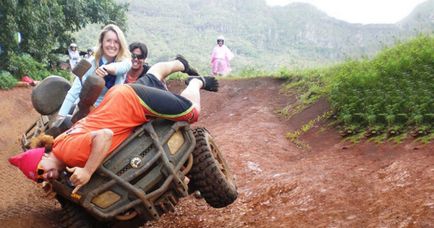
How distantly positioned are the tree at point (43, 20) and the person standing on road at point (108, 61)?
8880 millimetres

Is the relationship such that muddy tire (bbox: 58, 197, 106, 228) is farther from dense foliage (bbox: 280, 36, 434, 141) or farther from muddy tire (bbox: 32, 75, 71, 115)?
dense foliage (bbox: 280, 36, 434, 141)

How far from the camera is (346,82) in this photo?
21.9ft

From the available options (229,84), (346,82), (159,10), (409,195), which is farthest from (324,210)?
(159,10)

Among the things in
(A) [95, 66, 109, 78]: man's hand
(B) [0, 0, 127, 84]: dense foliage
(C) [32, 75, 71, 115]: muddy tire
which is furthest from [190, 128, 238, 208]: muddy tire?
(B) [0, 0, 127, 84]: dense foliage

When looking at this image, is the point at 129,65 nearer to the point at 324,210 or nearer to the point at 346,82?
the point at 324,210

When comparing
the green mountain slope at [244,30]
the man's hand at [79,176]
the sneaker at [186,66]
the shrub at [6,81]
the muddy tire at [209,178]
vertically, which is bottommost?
the green mountain slope at [244,30]

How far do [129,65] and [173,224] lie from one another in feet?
5.11

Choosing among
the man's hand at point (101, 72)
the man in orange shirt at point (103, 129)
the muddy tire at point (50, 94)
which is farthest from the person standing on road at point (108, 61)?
the man in orange shirt at point (103, 129)

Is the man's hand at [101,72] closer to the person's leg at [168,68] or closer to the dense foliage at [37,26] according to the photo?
the person's leg at [168,68]

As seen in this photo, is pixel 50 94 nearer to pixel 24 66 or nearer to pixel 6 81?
pixel 6 81

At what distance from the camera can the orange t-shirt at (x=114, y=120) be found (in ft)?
10.4

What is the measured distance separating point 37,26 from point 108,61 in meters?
10.3

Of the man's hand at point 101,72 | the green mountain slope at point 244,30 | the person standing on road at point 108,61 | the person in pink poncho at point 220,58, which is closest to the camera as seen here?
the man's hand at point 101,72

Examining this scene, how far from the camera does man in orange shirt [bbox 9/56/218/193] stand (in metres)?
3.09
